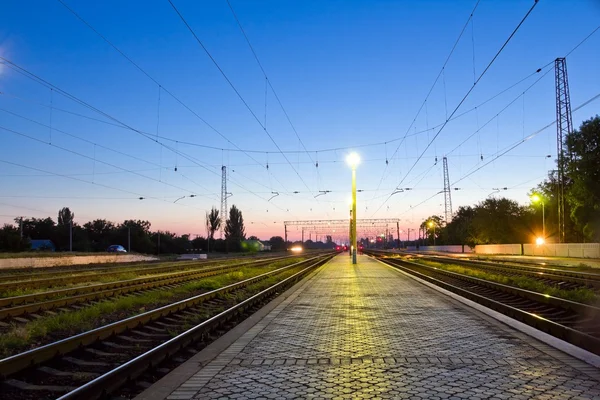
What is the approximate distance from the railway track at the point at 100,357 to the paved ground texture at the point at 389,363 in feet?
2.92

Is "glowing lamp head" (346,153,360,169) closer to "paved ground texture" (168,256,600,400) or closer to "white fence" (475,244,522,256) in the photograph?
"paved ground texture" (168,256,600,400)

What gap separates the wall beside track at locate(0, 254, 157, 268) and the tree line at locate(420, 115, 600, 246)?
44226 millimetres

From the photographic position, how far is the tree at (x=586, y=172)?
51844 mm

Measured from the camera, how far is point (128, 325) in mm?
10234

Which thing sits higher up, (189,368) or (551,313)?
(189,368)

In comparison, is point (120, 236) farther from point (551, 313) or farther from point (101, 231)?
point (551, 313)

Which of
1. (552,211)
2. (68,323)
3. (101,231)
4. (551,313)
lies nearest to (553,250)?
(552,211)

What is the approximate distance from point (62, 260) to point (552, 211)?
2637 inches

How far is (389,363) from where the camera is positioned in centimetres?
704

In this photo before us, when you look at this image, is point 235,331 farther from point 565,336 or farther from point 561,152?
point 561,152

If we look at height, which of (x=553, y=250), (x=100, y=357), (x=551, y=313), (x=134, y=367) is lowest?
(x=551, y=313)

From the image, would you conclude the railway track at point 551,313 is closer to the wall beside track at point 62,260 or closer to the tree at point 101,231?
the wall beside track at point 62,260

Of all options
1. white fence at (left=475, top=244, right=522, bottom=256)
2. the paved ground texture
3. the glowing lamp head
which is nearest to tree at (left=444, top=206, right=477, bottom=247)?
white fence at (left=475, top=244, right=522, bottom=256)

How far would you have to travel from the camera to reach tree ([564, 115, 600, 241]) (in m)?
51.8
